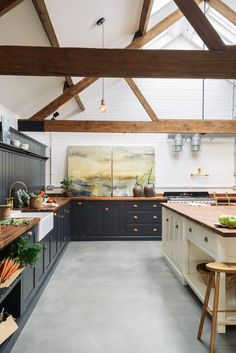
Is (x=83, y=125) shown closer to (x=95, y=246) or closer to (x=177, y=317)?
(x=95, y=246)

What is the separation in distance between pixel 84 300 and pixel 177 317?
107cm

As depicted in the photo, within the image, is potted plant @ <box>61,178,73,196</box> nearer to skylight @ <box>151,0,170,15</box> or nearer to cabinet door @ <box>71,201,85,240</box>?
cabinet door @ <box>71,201,85,240</box>

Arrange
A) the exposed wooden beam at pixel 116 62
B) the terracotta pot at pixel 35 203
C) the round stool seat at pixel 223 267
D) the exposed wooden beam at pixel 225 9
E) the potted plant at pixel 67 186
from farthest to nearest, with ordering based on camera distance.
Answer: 1. the potted plant at pixel 67 186
2. the exposed wooden beam at pixel 225 9
3. the terracotta pot at pixel 35 203
4. the exposed wooden beam at pixel 116 62
5. the round stool seat at pixel 223 267

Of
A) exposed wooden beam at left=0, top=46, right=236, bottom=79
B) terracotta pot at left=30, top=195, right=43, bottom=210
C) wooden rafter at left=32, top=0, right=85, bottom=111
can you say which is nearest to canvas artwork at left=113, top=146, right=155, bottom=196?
terracotta pot at left=30, top=195, right=43, bottom=210

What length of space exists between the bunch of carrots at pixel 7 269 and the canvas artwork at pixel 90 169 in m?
4.91

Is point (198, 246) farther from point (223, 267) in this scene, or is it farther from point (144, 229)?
point (144, 229)

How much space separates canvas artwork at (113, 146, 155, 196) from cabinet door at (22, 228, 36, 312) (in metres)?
4.32

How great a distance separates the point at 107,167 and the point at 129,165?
551mm

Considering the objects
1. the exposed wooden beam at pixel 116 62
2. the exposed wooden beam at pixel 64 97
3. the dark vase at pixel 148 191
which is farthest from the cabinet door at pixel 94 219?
the exposed wooden beam at pixel 116 62

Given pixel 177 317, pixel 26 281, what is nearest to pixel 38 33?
pixel 26 281

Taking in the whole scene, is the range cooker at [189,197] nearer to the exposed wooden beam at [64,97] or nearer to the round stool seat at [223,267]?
the exposed wooden beam at [64,97]

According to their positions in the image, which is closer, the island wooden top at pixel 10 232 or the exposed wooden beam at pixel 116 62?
the island wooden top at pixel 10 232

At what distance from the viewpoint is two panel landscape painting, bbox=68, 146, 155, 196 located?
7.29 meters

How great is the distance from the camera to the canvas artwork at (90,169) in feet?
23.9
